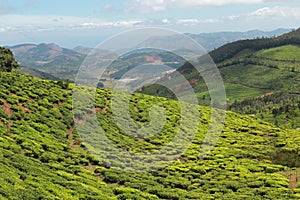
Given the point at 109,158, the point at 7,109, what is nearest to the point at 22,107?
the point at 7,109

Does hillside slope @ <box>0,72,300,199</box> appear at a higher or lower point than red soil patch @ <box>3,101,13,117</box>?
lower

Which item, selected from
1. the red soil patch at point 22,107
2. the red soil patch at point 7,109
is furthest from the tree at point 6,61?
the red soil patch at point 7,109

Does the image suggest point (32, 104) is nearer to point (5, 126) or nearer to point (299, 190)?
point (5, 126)

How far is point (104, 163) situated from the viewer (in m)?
31.9

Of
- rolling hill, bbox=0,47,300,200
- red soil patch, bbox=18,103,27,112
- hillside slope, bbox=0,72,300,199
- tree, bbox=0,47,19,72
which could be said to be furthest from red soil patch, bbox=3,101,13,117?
tree, bbox=0,47,19,72

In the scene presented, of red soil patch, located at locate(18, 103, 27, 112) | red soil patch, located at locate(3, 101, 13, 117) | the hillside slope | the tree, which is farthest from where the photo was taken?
the tree

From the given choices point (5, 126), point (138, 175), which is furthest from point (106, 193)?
point (5, 126)

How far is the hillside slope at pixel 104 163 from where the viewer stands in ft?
72.4

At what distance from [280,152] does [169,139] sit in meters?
16.0

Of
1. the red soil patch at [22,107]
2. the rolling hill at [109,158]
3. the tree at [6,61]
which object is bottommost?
the rolling hill at [109,158]

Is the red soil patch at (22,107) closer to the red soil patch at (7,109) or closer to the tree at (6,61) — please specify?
the red soil patch at (7,109)

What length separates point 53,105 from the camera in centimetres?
4394

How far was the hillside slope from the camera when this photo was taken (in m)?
22.1

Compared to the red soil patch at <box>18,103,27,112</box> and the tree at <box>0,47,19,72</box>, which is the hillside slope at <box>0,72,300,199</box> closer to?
the red soil patch at <box>18,103,27,112</box>
